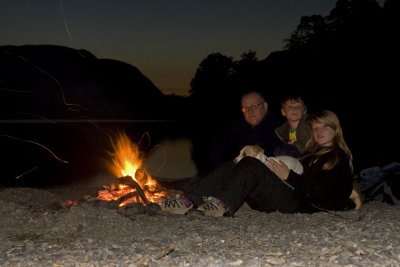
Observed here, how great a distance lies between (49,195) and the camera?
7762 mm

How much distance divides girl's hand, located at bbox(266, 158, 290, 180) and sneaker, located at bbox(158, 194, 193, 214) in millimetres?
1089

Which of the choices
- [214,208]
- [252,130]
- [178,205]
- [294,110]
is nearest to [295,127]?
[294,110]

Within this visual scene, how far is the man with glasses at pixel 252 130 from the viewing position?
6719mm

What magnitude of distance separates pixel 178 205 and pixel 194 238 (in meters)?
1.13

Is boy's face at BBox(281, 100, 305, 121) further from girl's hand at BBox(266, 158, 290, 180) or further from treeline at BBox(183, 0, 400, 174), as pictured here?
treeline at BBox(183, 0, 400, 174)

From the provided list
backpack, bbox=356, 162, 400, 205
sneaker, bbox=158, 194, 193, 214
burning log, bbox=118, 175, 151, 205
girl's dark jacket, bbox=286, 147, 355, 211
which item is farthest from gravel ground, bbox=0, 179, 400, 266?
backpack, bbox=356, 162, 400, 205

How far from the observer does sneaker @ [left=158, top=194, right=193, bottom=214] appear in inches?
215

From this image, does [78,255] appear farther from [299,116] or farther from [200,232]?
[299,116]

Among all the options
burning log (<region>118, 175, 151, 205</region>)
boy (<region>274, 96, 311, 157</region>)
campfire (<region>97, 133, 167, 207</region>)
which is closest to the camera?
boy (<region>274, 96, 311, 157</region>)

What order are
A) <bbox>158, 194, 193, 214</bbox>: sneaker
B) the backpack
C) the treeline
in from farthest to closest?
the treeline → the backpack → <bbox>158, 194, 193, 214</bbox>: sneaker

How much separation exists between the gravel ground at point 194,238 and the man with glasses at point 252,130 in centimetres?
124

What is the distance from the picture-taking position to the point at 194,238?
439cm

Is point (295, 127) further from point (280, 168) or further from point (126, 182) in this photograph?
point (126, 182)

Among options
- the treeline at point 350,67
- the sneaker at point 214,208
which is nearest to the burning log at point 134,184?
the sneaker at point 214,208
